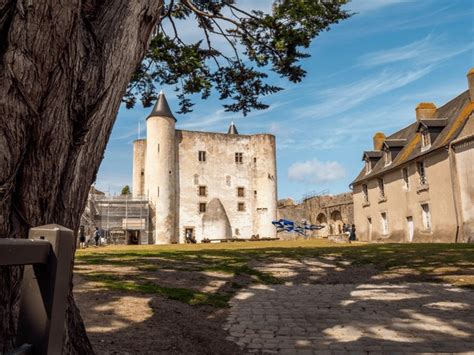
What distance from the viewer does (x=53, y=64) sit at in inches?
90.1

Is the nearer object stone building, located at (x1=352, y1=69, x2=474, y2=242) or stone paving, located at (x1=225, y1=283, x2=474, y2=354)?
stone paving, located at (x1=225, y1=283, x2=474, y2=354)

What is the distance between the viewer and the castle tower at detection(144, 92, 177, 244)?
4175cm

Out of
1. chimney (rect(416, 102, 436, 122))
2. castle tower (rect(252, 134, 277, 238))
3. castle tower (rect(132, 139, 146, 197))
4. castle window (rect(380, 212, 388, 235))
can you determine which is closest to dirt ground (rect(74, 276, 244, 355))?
castle window (rect(380, 212, 388, 235))

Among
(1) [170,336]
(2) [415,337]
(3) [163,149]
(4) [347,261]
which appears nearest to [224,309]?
(1) [170,336]

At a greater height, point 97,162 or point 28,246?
point 97,162

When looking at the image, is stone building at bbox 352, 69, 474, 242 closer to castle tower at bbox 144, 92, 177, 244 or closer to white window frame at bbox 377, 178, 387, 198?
white window frame at bbox 377, 178, 387, 198

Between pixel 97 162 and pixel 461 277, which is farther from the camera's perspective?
pixel 461 277

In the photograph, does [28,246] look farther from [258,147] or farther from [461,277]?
[258,147]

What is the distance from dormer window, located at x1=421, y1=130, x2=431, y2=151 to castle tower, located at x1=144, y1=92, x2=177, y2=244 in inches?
1027

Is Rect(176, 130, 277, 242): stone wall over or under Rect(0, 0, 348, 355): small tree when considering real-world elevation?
over

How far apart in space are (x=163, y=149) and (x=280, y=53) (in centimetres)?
3474

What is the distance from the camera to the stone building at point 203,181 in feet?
139

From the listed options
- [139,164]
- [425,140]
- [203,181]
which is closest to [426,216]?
[425,140]

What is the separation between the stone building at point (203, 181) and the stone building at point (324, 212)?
10.9ft
